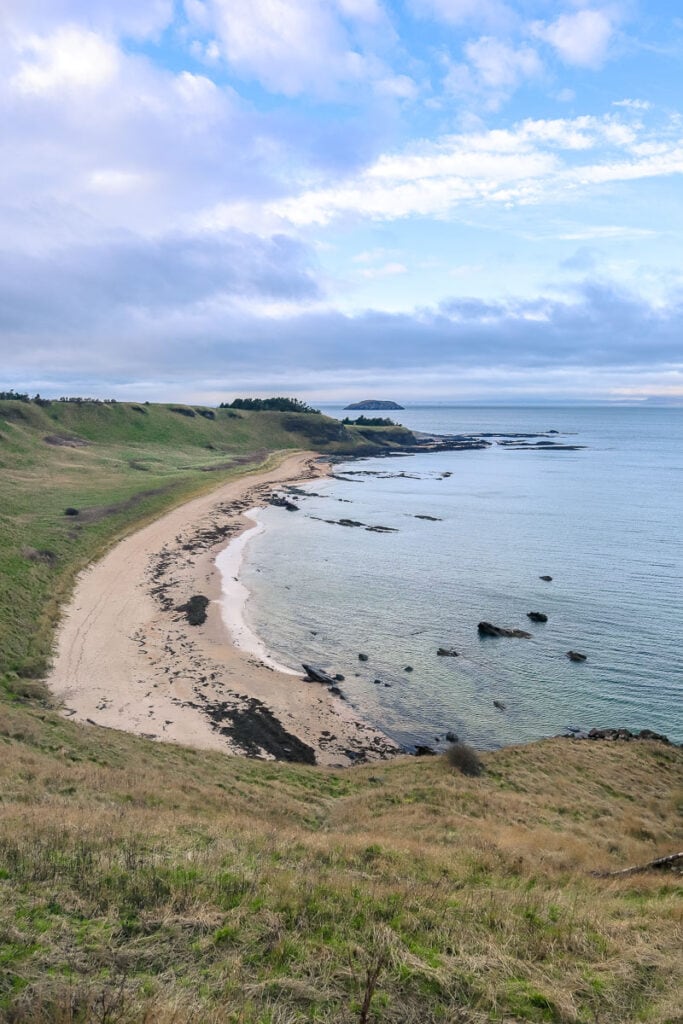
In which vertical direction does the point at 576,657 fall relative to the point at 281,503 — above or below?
below

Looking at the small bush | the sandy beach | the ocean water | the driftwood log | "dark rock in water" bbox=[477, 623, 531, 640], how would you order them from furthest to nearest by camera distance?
"dark rock in water" bbox=[477, 623, 531, 640], the ocean water, the sandy beach, the small bush, the driftwood log

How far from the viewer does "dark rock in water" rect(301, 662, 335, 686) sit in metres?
29.0

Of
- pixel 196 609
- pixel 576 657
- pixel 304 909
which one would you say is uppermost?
pixel 304 909

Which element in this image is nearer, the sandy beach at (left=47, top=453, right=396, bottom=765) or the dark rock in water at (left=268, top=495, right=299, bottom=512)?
the sandy beach at (left=47, top=453, right=396, bottom=765)

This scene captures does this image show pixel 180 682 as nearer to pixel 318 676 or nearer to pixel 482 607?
pixel 318 676

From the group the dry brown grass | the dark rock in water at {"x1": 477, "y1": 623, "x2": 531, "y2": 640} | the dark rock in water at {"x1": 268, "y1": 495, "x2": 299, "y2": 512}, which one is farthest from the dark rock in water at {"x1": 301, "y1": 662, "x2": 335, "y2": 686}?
the dark rock in water at {"x1": 268, "y1": 495, "x2": 299, "y2": 512}

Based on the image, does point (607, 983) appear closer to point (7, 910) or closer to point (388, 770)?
point (7, 910)

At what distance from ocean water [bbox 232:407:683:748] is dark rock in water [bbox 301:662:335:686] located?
120 cm

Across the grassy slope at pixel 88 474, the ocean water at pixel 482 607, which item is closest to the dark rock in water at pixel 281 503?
the ocean water at pixel 482 607

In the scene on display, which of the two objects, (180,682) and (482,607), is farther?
(482,607)

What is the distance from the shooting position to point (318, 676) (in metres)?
29.4

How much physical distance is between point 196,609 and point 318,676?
12.2 m

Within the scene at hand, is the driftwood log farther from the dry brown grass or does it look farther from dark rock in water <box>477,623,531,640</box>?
dark rock in water <box>477,623,531,640</box>

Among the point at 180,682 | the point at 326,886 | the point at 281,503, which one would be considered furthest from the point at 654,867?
the point at 281,503
